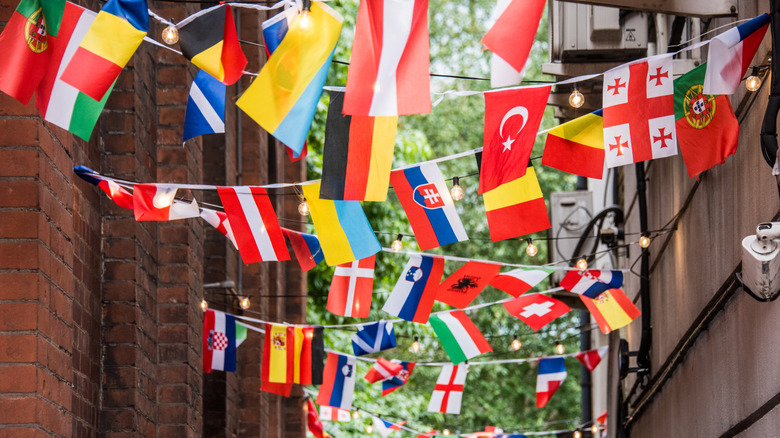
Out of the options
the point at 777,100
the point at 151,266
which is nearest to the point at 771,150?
the point at 777,100

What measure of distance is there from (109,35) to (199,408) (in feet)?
A: 11.8

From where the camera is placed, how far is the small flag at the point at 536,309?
9625 mm

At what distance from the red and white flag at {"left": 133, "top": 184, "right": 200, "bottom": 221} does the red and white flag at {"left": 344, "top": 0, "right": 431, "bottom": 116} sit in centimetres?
199

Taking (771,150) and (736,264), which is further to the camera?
(736,264)

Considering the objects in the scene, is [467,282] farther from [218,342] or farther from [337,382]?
[337,382]

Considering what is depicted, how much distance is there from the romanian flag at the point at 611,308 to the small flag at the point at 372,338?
2016mm

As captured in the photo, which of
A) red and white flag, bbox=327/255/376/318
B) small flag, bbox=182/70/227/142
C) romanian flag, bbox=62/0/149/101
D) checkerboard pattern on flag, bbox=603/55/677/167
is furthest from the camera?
red and white flag, bbox=327/255/376/318

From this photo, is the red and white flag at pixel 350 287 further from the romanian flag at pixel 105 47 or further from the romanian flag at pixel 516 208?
the romanian flag at pixel 105 47

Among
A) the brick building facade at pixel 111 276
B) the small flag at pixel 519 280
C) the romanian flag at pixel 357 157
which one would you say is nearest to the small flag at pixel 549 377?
the small flag at pixel 519 280

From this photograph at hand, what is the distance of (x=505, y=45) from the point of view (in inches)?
181

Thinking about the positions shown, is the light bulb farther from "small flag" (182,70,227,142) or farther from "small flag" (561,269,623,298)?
"small flag" (561,269,623,298)

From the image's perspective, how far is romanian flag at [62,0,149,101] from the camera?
4.61m

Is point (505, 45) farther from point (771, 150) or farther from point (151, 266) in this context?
point (151, 266)

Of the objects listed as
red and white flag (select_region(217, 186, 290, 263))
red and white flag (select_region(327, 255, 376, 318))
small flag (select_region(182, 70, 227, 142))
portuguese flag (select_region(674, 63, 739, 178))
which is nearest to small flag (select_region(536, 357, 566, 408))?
red and white flag (select_region(327, 255, 376, 318))
